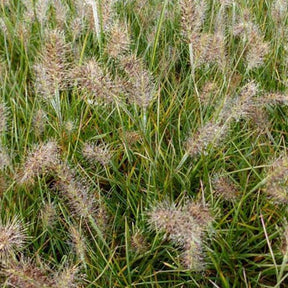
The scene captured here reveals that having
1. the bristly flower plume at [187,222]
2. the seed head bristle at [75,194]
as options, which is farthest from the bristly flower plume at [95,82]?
the bristly flower plume at [187,222]

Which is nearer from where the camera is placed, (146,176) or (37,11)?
(146,176)

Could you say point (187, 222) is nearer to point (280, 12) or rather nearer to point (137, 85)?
point (137, 85)

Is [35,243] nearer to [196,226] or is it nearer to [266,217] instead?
[196,226]

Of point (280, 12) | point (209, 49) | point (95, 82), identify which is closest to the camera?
point (95, 82)

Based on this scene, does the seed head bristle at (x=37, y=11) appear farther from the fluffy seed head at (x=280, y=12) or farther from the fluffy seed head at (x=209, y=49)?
the fluffy seed head at (x=280, y=12)

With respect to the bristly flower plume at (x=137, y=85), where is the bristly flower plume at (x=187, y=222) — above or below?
below

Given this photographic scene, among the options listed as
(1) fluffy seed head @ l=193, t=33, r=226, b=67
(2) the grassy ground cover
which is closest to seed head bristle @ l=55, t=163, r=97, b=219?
(2) the grassy ground cover

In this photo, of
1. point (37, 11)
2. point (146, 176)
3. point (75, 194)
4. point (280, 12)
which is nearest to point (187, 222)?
point (75, 194)

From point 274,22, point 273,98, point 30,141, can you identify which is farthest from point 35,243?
point 274,22

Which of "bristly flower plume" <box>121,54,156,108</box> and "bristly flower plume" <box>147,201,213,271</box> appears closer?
"bristly flower plume" <box>147,201,213,271</box>

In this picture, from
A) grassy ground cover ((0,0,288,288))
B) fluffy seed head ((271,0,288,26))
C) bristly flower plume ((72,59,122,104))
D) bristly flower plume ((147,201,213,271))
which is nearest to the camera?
bristly flower plume ((147,201,213,271))

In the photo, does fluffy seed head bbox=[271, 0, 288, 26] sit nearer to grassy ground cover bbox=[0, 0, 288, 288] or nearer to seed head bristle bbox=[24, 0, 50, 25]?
grassy ground cover bbox=[0, 0, 288, 288]
